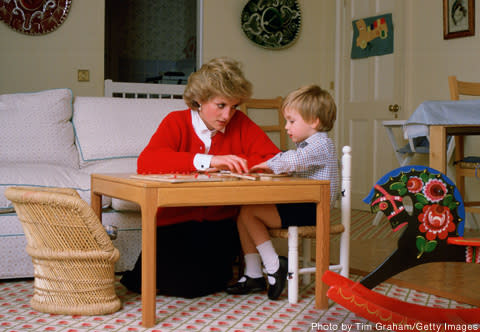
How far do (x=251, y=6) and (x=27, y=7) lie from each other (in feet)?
6.77

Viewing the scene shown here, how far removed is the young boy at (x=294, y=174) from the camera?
6.41 ft

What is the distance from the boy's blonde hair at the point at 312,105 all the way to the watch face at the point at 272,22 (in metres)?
3.44

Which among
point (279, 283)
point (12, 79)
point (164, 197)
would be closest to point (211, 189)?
point (164, 197)

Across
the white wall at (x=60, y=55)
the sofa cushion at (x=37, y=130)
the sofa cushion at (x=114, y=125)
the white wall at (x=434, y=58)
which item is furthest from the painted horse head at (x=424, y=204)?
the white wall at (x=60, y=55)

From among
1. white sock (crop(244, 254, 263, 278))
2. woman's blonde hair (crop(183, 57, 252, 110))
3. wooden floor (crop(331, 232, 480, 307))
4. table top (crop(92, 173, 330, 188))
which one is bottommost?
wooden floor (crop(331, 232, 480, 307))

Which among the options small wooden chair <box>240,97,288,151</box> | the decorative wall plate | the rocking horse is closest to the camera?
the rocking horse

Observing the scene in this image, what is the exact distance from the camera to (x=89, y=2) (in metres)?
4.75

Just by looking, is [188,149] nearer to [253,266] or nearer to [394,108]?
[253,266]

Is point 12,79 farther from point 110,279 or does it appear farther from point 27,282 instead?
point 110,279

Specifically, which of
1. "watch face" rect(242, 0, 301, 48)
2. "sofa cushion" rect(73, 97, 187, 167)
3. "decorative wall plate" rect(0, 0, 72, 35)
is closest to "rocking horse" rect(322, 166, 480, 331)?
"sofa cushion" rect(73, 97, 187, 167)

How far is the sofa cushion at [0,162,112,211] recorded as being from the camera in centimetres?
227

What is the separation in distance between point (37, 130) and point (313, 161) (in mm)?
1560

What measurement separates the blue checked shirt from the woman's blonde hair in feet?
Answer: 1.01

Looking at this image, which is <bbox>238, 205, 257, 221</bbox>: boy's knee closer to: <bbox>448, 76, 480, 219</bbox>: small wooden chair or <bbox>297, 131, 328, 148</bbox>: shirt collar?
<bbox>297, 131, 328, 148</bbox>: shirt collar
